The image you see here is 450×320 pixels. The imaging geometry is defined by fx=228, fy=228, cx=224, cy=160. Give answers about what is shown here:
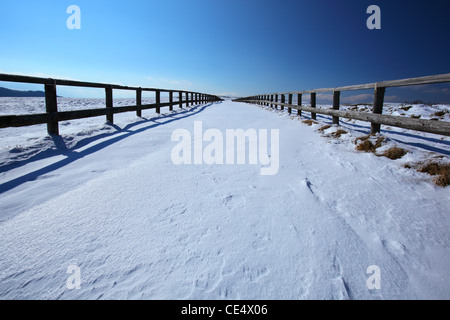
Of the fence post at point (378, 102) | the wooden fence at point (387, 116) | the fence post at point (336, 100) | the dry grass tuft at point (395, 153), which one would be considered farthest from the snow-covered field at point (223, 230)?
the fence post at point (336, 100)

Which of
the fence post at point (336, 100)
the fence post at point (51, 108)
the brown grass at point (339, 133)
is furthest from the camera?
the fence post at point (336, 100)

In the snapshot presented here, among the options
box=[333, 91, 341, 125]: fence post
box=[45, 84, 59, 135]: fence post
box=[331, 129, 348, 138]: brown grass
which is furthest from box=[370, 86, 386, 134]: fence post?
box=[45, 84, 59, 135]: fence post

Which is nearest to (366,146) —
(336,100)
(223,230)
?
(336,100)

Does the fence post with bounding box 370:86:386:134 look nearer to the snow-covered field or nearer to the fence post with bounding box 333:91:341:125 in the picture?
the snow-covered field

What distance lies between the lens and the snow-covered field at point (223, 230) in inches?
49.8

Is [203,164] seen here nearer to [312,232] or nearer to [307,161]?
[307,161]

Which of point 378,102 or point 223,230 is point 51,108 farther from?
point 378,102

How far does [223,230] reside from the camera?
172cm

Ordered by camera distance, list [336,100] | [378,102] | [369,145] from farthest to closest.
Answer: [336,100], [378,102], [369,145]

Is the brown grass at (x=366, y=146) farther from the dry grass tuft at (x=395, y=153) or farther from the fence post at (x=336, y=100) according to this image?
the fence post at (x=336, y=100)

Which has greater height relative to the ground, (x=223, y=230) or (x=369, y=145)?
(x=369, y=145)

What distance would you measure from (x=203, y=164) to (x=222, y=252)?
1.83 metres
